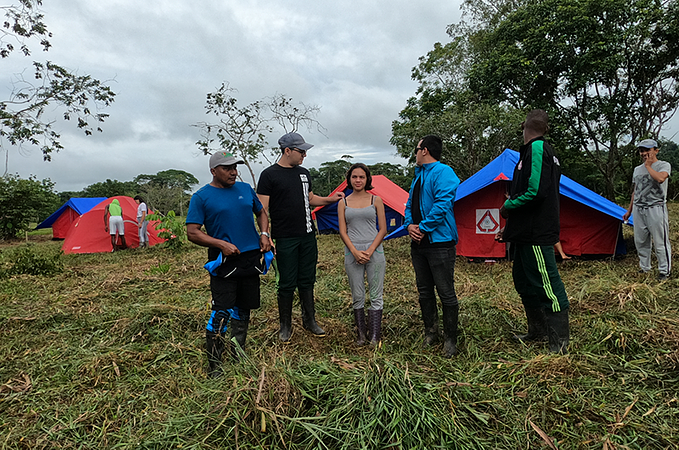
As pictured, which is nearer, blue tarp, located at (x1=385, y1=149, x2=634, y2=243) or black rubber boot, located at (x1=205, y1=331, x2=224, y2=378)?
black rubber boot, located at (x1=205, y1=331, x2=224, y2=378)

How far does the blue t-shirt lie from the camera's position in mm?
2508

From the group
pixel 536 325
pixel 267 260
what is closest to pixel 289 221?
pixel 267 260

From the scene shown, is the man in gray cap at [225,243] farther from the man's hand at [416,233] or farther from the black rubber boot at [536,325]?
the black rubber boot at [536,325]

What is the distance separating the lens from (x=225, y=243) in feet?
8.12

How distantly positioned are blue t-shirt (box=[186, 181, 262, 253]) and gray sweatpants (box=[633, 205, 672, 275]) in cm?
452

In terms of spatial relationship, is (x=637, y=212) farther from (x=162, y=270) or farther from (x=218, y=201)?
(x=162, y=270)

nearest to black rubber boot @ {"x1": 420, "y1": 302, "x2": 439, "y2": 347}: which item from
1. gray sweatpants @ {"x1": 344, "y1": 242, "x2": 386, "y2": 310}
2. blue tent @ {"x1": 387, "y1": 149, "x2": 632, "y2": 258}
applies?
gray sweatpants @ {"x1": 344, "y1": 242, "x2": 386, "y2": 310}

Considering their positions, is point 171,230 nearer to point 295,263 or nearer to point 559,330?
point 295,263

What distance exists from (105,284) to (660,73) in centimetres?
1760

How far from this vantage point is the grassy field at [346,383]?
177cm

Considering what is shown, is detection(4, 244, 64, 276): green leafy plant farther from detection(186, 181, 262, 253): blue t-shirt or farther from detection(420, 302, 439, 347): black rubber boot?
detection(420, 302, 439, 347): black rubber boot

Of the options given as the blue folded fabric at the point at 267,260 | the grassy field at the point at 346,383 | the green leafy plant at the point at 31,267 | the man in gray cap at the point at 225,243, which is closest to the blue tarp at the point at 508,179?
the grassy field at the point at 346,383

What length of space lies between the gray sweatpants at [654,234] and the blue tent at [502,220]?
111cm

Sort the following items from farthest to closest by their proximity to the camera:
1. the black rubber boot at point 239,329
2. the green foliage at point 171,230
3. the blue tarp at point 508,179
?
the green foliage at point 171,230, the blue tarp at point 508,179, the black rubber boot at point 239,329
